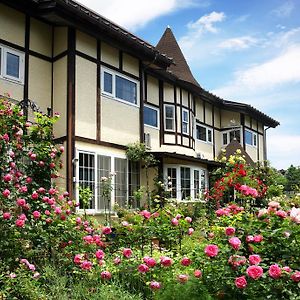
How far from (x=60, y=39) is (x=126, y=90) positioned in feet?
9.34

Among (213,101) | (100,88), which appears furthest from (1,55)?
(213,101)

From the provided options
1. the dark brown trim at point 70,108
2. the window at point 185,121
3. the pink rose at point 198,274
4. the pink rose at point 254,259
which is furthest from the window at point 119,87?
the pink rose at point 254,259

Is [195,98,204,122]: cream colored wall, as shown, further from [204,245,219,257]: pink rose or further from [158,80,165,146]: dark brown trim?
[204,245,219,257]: pink rose

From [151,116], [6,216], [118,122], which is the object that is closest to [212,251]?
[6,216]

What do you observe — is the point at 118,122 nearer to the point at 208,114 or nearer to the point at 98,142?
the point at 98,142

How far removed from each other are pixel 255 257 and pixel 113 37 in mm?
10858

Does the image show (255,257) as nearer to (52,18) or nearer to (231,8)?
(231,8)

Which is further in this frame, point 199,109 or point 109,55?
point 199,109

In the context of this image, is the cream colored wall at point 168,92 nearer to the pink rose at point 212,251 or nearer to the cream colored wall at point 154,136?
the cream colored wall at point 154,136

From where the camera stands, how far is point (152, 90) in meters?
17.4

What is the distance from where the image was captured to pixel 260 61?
29.9 feet

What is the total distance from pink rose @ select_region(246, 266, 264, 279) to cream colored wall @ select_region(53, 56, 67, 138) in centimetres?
917

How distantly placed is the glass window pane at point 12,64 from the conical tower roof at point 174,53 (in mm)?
10252

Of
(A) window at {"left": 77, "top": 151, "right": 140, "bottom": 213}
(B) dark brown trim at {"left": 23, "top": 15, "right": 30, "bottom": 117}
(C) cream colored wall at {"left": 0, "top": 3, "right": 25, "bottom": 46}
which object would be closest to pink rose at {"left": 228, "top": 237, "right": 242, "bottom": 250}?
(A) window at {"left": 77, "top": 151, "right": 140, "bottom": 213}
